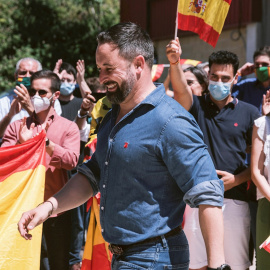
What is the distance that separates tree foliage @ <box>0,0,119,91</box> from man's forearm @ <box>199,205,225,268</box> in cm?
1750

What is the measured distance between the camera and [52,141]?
5.79 m

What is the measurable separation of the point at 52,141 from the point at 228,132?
1.64m

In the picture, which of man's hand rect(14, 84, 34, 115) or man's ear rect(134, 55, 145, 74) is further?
man's hand rect(14, 84, 34, 115)

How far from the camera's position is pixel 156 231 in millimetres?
2977

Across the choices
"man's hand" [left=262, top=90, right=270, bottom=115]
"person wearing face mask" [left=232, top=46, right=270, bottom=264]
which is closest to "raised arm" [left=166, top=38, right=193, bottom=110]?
"man's hand" [left=262, top=90, right=270, bottom=115]

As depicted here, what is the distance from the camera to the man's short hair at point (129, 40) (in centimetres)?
310

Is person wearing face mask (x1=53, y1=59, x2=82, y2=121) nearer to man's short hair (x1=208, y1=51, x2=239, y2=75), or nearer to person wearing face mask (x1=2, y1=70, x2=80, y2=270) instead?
person wearing face mask (x1=2, y1=70, x2=80, y2=270)

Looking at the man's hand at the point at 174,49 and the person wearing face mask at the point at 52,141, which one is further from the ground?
the man's hand at the point at 174,49

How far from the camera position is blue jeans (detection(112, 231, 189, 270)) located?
2984 millimetres

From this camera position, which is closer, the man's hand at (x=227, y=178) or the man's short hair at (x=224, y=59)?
the man's hand at (x=227, y=178)

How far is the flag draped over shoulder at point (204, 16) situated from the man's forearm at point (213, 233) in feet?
8.08

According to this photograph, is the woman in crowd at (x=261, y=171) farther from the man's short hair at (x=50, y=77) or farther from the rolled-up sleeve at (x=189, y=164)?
the rolled-up sleeve at (x=189, y=164)

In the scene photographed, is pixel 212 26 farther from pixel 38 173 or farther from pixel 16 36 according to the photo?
pixel 16 36

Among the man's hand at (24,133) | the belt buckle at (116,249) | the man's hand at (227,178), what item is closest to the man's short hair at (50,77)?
the man's hand at (24,133)
